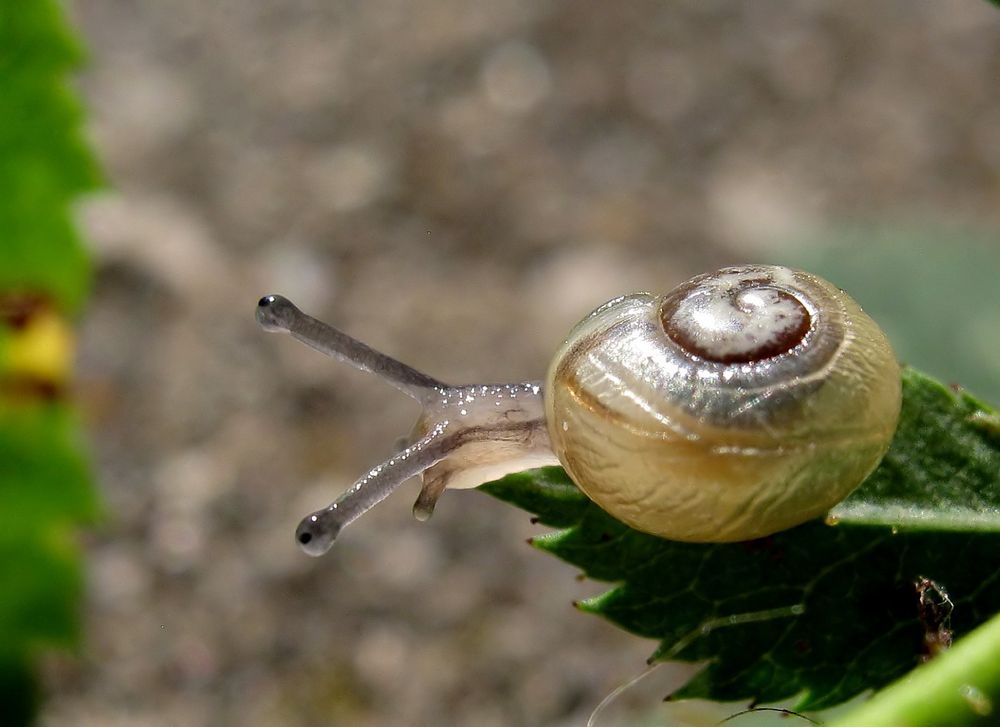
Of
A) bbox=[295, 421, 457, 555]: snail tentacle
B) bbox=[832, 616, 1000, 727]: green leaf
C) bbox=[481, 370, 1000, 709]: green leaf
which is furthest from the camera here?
bbox=[295, 421, 457, 555]: snail tentacle

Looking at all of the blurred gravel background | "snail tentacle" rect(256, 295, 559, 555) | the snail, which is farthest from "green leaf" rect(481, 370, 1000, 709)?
the blurred gravel background

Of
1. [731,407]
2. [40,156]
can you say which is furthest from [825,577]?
[40,156]

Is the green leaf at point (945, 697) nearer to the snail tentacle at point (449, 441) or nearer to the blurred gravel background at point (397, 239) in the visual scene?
the snail tentacle at point (449, 441)

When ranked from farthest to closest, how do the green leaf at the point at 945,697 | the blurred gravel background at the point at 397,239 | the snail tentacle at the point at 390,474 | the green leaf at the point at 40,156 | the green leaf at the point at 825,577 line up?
the blurred gravel background at the point at 397,239 → the green leaf at the point at 40,156 → the snail tentacle at the point at 390,474 → the green leaf at the point at 825,577 → the green leaf at the point at 945,697

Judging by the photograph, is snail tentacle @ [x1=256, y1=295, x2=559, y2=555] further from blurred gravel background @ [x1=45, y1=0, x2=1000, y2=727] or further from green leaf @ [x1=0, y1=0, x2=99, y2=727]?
blurred gravel background @ [x1=45, y1=0, x2=1000, y2=727]

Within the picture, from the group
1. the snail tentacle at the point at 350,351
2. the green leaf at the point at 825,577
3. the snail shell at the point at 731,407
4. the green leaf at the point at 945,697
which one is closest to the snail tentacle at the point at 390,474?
the snail tentacle at the point at 350,351

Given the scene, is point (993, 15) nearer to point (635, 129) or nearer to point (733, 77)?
point (733, 77)

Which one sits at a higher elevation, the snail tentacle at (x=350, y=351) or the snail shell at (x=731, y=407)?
the snail tentacle at (x=350, y=351)

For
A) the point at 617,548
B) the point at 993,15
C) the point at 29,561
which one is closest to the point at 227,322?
the point at 29,561
